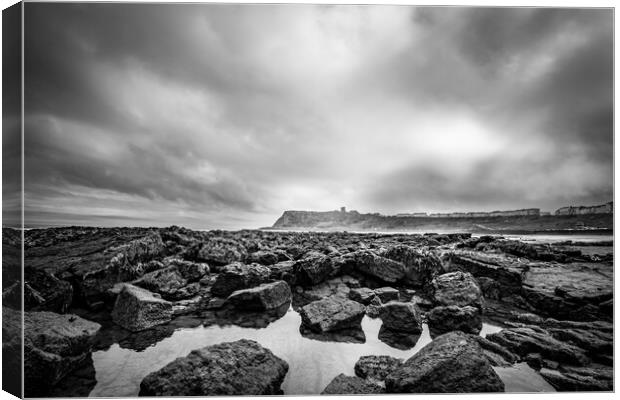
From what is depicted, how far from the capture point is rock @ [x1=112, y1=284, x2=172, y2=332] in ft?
12.7

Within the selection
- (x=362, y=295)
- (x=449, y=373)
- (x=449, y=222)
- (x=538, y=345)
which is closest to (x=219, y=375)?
(x=449, y=373)

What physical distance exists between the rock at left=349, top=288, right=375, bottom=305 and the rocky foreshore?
2 cm

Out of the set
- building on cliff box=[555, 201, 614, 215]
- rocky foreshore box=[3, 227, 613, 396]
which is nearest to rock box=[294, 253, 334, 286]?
rocky foreshore box=[3, 227, 613, 396]

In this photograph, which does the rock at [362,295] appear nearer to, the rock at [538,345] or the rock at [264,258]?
the rock at [538,345]

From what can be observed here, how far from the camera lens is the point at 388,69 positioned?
4.28 m

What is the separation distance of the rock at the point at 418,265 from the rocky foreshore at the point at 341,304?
0.02 m

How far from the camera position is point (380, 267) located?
18.1 feet

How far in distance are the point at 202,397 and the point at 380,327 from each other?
99.8 inches

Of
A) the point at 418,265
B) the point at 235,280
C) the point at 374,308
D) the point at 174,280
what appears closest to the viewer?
the point at 374,308

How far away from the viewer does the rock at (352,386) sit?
2.83 metres

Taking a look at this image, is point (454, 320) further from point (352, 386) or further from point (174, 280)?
point (174, 280)

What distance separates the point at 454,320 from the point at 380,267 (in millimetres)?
1853

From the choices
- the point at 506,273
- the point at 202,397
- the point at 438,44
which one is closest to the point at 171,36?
the point at 438,44

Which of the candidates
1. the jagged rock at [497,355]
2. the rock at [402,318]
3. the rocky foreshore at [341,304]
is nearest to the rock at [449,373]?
the rocky foreshore at [341,304]
